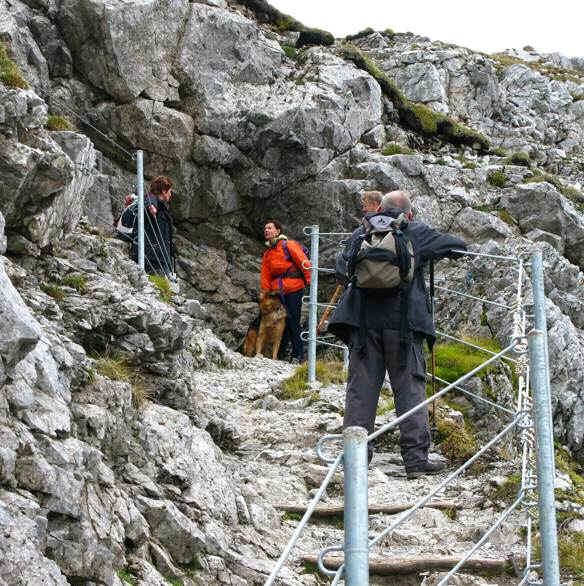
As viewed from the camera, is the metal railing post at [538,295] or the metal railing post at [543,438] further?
the metal railing post at [538,295]

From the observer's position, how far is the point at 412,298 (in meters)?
7.64

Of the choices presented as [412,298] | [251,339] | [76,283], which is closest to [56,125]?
[76,283]

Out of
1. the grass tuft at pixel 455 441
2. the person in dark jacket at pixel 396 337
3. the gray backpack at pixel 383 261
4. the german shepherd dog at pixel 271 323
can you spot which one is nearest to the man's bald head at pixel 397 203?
the person in dark jacket at pixel 396 337

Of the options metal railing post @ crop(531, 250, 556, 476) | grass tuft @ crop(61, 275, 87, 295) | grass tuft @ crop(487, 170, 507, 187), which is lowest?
grass tuft @ crop(61, 275, 87, 295)

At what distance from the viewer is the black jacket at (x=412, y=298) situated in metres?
7.61

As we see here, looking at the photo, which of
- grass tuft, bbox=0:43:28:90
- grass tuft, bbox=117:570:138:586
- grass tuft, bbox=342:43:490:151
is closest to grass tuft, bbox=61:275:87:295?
grass tuft, bbox=0:43:28:90

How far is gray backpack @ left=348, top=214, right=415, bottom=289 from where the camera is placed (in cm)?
733

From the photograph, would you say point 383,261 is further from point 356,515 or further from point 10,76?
point 356,515

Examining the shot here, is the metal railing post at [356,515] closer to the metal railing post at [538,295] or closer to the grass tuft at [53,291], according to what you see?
the metal railing post at [538,295]

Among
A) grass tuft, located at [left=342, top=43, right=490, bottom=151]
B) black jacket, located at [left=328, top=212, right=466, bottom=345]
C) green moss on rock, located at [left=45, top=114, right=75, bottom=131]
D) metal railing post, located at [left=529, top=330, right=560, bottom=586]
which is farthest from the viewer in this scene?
grass tuft, located at [left=342, top=43, right=490, bottom=151]

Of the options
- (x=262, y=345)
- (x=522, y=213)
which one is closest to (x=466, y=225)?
(x=522, y=213)

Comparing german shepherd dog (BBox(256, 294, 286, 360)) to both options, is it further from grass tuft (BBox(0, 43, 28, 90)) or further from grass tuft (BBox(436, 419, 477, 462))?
grass tuft (BBox(0, 43, 28, 90))

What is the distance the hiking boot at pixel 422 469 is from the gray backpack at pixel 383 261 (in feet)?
6.25

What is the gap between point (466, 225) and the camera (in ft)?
65.4
